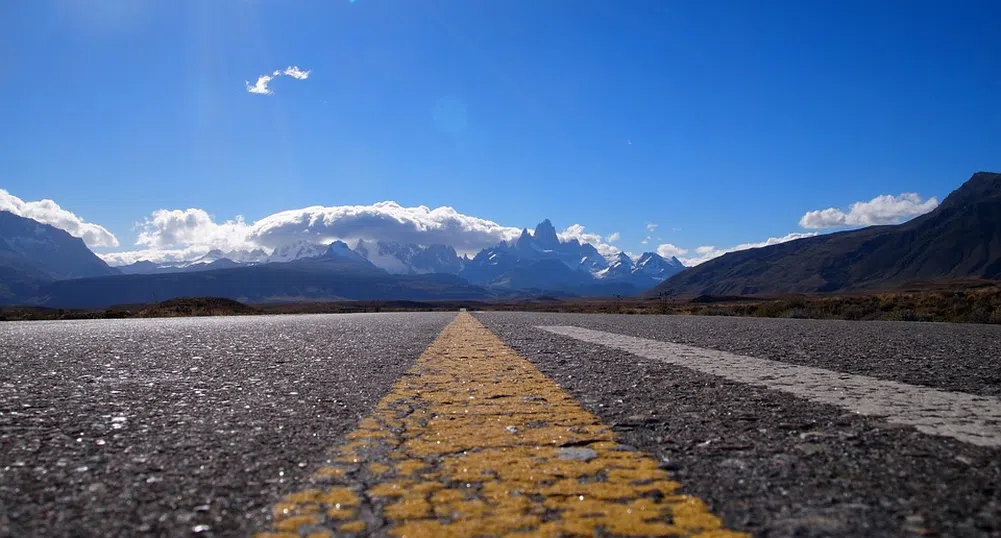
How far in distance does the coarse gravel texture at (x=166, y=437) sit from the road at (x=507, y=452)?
1cm

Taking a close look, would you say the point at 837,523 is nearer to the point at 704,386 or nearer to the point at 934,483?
the point at 934,483

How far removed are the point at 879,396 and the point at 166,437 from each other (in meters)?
4.36

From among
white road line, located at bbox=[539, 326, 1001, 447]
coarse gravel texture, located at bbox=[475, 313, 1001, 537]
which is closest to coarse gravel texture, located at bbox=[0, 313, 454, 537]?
coarse gravel texture, located at bbox=[475, 313, 1001, 537]

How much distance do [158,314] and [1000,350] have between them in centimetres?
3461

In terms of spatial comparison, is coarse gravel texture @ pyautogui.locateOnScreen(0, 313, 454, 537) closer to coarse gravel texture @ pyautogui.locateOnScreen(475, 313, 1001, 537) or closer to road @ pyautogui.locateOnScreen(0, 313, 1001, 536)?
road @ pyautogui.locateOnScreen(0, 313, 1001, 536)

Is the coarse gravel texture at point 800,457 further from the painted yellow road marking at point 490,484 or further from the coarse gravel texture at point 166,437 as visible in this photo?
the coarse gravel texture at point 166,437

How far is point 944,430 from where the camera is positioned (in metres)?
3.11

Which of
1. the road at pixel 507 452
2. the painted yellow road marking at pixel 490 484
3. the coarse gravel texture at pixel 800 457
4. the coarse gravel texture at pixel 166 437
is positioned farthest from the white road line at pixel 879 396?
the coarse gravel texture at pixel 166 437

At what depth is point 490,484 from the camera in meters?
2.32

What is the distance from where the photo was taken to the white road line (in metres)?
3.21

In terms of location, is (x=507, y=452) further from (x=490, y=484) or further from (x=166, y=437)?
(x=166, y=437)

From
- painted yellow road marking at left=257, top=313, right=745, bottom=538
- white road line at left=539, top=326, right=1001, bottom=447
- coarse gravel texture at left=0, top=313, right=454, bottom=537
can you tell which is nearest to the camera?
painted yellow road marking at left=257, top=313, right=745, bottom=538

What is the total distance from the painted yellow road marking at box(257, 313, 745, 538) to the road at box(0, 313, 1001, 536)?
0.01 meters

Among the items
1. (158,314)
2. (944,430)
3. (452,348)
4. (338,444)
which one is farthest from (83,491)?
(158,314)
